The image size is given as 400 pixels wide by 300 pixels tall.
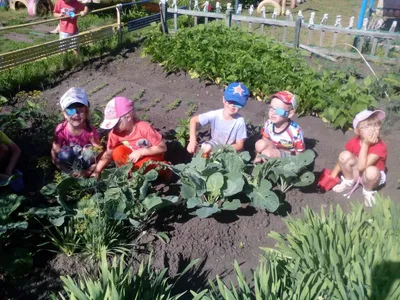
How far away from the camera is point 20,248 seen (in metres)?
2.84

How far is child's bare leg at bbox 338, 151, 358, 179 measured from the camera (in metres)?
3.65

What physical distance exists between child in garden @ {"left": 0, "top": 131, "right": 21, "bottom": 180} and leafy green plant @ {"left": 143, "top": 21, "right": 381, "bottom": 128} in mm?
3023

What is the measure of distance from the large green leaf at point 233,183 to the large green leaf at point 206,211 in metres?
0.16

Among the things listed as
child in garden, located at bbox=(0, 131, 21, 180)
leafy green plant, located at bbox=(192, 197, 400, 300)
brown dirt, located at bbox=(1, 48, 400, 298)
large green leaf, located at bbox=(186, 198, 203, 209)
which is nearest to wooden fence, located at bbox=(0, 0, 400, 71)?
brown dirt, located at bbox=(1, 48, 400, 298)

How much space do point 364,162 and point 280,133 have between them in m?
0.77

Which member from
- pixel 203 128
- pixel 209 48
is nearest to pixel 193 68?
pixel 209 48

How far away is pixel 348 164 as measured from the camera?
367 cm

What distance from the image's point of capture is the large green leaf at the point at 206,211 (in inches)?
122

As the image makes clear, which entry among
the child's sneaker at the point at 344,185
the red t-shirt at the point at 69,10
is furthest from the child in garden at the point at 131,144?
the red t-shirt at the point at 69,10

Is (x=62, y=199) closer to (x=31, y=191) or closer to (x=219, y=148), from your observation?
(x=31, y=191)

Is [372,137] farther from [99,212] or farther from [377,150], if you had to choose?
[99,212]

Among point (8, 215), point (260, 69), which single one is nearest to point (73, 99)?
point (8, 215)

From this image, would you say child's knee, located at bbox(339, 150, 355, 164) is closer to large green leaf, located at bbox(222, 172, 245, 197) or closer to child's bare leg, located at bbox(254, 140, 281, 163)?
child's bare leg, located at bbox(254, 140, 281, 163)

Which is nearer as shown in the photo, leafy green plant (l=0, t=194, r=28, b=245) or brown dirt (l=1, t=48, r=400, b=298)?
leafy green plant (l=0, t=194, r=28, b=245)
